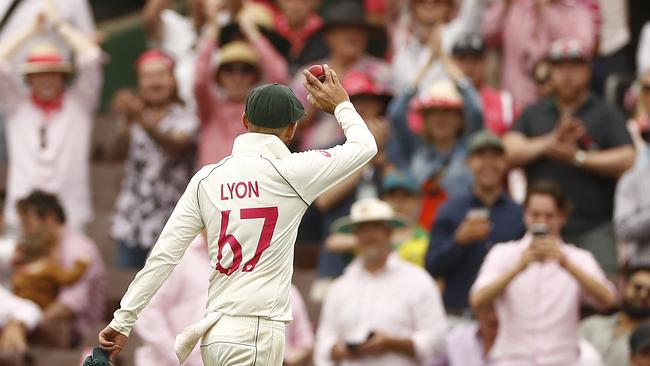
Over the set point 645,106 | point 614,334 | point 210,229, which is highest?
point 210,229

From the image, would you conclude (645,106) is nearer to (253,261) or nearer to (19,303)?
(19,303)

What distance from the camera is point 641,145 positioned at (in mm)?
11609

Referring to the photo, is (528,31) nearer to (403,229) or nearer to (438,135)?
(438,135)

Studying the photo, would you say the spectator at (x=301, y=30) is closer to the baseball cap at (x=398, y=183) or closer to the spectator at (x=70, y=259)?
the baseball cap at (x=398, y=183)

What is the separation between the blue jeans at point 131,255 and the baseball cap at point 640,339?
12.7ft

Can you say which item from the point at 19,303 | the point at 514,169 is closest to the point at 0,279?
the point at 19,303

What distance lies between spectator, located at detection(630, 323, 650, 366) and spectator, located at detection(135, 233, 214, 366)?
2.38 meters

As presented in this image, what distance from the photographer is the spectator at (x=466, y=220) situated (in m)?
10.5

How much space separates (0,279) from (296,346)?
266 centimetres

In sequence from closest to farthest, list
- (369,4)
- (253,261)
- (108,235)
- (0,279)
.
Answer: (253,261), (0,279), (108,235), (369,4)

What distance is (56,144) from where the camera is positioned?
41.8 feet

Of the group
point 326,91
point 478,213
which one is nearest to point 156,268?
point 326,91

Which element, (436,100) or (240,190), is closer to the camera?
(240,190)

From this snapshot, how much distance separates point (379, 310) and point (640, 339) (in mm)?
1495
